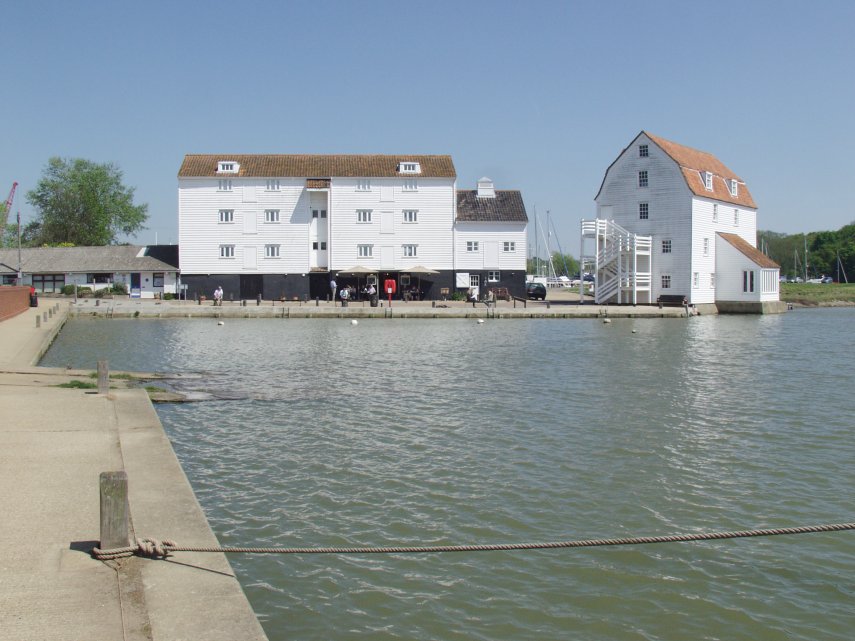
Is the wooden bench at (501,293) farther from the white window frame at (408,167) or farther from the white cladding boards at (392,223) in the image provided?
the white window frame at (408,167)

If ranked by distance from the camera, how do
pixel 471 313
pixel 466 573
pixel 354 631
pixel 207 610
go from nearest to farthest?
pixel 207 610 < pixel 354 631 < pixel 466 573 < pixel 471 313

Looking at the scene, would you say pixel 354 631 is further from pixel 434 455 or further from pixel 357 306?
pixel 357 306

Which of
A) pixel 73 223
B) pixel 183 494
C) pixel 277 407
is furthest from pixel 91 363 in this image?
pixel 73 223

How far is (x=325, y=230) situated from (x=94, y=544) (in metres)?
64.3

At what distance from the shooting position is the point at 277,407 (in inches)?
786

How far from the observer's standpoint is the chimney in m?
74.2

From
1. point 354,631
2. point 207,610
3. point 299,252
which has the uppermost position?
point 299,252

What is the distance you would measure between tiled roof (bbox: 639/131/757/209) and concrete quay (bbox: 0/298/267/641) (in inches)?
2275

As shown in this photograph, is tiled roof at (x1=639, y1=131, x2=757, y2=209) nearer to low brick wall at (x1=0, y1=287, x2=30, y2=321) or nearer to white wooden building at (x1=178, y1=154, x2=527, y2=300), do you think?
white wooden building at (x1=178, y1=154, x2=527, y2=300)

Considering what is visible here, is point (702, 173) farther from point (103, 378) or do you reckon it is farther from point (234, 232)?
point (103, 378)

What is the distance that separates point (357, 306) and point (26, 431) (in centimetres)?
4795

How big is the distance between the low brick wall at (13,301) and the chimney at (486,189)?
125 feet

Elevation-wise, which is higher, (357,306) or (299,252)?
(299,252)

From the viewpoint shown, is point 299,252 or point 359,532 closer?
point 359,532
